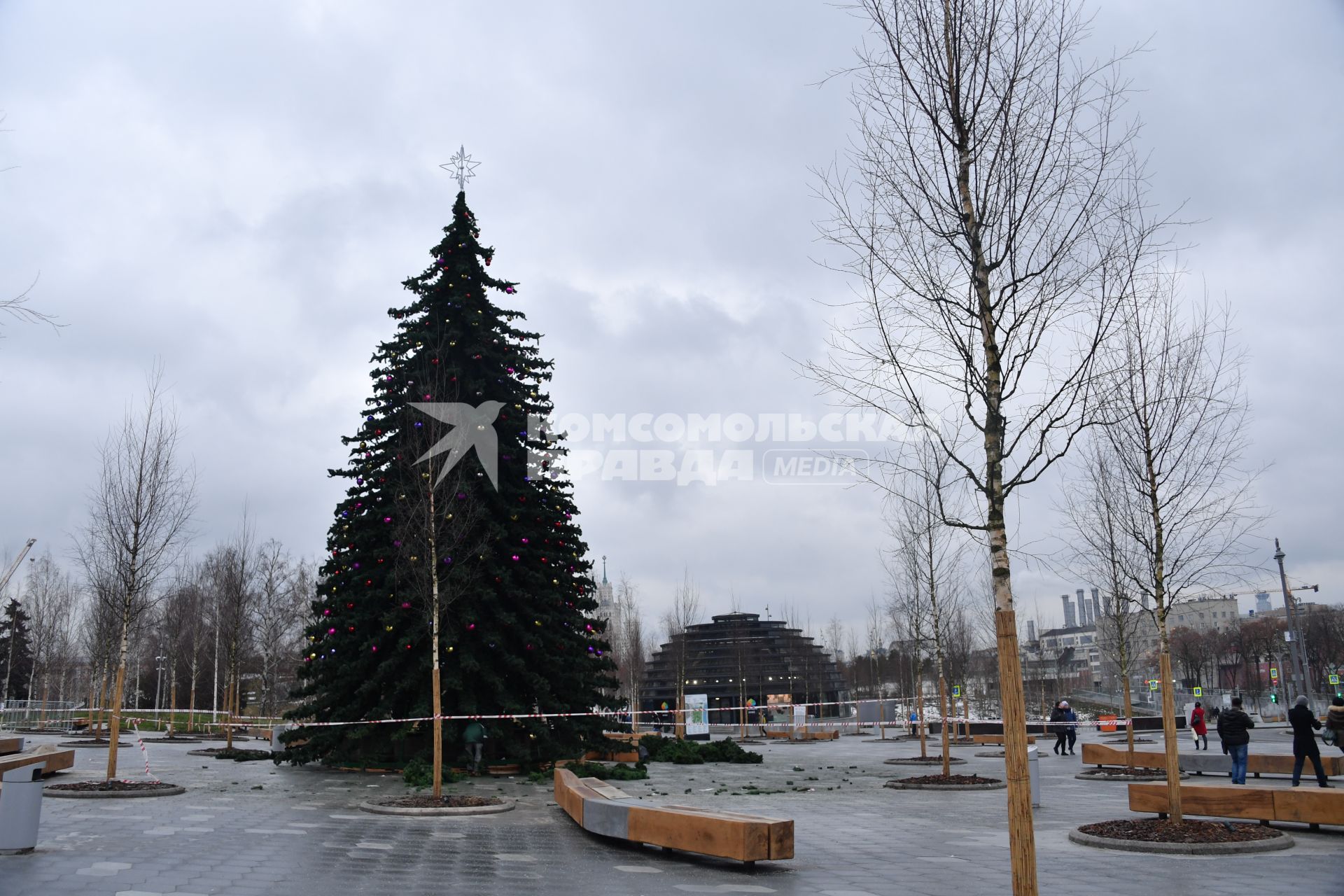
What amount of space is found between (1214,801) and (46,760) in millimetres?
20858

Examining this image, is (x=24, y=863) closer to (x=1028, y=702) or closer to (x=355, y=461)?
(x=355, y=461)

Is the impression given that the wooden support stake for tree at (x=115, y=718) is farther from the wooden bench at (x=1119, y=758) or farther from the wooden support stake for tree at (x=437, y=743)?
the wooden bench at (x=1119, y=758)

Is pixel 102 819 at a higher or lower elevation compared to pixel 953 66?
lower

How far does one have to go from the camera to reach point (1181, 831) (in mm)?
11227

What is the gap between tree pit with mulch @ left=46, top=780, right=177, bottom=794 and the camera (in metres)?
16.0

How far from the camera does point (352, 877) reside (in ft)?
30.1

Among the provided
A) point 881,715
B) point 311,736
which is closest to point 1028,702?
point 881,715

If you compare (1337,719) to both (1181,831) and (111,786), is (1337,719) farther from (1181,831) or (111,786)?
(111,786)

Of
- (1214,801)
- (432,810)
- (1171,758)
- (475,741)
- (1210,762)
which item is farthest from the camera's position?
(475,741)

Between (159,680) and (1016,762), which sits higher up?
(1016,762)

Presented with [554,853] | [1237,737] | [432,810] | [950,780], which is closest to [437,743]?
[432,810]

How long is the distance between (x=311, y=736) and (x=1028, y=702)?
72025mm

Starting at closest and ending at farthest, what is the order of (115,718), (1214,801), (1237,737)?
(1214,801) → (1237,737) → (115,718)

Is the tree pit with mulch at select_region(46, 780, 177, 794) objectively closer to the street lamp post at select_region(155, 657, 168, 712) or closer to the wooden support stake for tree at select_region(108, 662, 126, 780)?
the wooden support stake for tree at select_region(108, 662, 126, 780)
